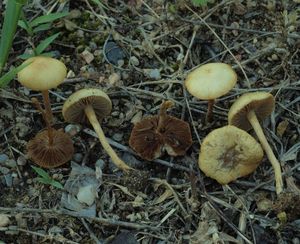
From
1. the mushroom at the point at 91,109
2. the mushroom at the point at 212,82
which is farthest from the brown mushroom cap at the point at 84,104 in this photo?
the mushroom at the point at 212,82

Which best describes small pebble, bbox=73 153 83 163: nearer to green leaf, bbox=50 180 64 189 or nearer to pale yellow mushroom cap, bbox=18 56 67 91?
green leaf, bbox=50 180 64 189

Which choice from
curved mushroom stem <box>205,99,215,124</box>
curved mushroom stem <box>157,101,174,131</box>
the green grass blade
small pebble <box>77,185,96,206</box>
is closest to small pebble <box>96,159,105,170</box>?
small pebble <box>77,185,96,206</box>

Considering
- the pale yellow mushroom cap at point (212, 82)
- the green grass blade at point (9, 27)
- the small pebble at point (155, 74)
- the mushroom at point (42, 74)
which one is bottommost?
the small pebble at point (155, 74)

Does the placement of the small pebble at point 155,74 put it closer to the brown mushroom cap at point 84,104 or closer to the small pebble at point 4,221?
the brown mushroom cap at point 84,104

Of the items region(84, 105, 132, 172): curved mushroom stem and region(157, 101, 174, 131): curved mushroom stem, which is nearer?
region(157, 101, 174, 131): curved mushroom stem

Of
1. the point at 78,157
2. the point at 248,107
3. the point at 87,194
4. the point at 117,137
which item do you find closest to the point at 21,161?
the point at 78,157

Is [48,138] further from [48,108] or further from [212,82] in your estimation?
[212,82]
